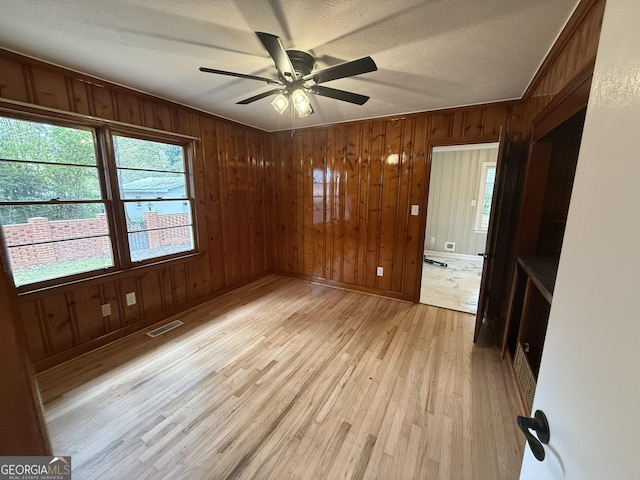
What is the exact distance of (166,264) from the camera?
9.24ft

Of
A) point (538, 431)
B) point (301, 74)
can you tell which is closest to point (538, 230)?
point (538, 431)

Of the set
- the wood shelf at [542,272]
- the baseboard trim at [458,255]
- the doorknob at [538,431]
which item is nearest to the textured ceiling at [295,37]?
the wood shelf at [542,272]

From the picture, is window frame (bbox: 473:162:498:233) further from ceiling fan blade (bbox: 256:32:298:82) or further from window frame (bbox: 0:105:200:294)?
window frame (bbox: 0:105:200:294)

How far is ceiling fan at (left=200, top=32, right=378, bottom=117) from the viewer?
1404 millimetres

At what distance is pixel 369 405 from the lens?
5.68 feet

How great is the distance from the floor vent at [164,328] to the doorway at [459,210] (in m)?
3.84

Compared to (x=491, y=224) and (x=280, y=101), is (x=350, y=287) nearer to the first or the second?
(x=491, y=224)

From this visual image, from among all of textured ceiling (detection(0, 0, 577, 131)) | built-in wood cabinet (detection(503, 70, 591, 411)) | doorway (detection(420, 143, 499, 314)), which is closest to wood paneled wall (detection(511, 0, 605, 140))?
textured ceiling (detection(0, 0, 577, 131))

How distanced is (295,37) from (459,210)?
4.99 meters

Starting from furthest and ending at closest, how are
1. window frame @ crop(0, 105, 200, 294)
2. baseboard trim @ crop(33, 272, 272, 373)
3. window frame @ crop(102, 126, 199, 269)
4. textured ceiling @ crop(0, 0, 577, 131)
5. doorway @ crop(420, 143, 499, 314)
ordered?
doorway @ crop(420, 143, 499, 314), window frame @ crop(102, 126, 199, 269), baseboard trim @ crop(33, 272, 272, 373), window frame @ crop(0, 105, 200, 294), textured ceiling @ crop(0, 0, 577, 131)

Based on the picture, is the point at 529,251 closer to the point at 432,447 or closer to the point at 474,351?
the point at 474,351

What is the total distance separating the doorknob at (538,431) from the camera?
60cm

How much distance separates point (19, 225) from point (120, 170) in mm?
826

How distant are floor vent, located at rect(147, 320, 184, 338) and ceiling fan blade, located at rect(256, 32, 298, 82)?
2.59 metres
